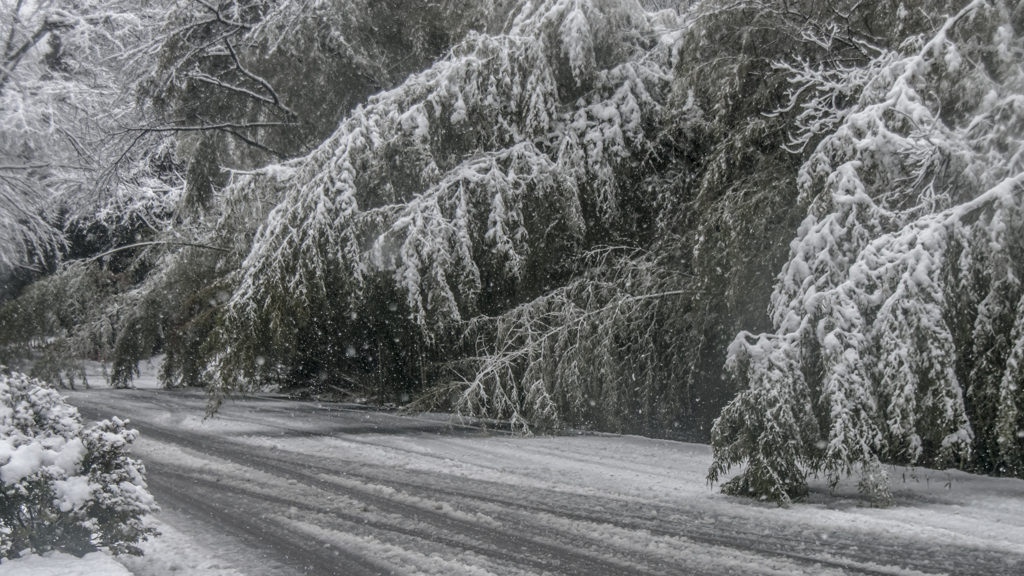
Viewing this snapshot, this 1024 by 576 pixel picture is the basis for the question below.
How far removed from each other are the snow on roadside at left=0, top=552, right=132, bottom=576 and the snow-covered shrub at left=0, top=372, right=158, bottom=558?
65 millimetres

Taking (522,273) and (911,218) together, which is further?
(522,273)

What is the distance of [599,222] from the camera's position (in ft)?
31.9

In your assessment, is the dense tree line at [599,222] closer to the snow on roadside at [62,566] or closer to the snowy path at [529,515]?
the snowy path at [529,515]

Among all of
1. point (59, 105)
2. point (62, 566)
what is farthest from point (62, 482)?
point (59, 105)

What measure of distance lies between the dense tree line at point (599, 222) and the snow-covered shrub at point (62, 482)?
3958 mm

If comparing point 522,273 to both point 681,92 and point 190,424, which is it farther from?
point 190,424

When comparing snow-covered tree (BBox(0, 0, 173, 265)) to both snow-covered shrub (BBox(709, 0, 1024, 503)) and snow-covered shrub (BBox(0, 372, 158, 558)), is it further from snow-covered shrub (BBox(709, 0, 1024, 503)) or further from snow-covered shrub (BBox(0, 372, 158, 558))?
snow-covered shrub (BBox(709, 0, 1024, 503))

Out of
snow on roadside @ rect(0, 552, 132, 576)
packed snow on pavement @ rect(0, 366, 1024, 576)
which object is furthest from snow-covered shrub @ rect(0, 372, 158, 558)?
packed snow on pavement @ rect(0, 366, 1024, 576)

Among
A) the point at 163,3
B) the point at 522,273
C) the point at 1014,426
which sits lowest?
the point at 1014,426

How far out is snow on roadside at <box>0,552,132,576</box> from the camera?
3707 mm

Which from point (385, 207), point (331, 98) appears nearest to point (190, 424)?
point (385, 207)

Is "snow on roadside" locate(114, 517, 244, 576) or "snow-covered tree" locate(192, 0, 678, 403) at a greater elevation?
"snow-covered tree" locate(192, 0, 678, 403)

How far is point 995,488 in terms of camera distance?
19.4ft

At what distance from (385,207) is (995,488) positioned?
7.02 m
